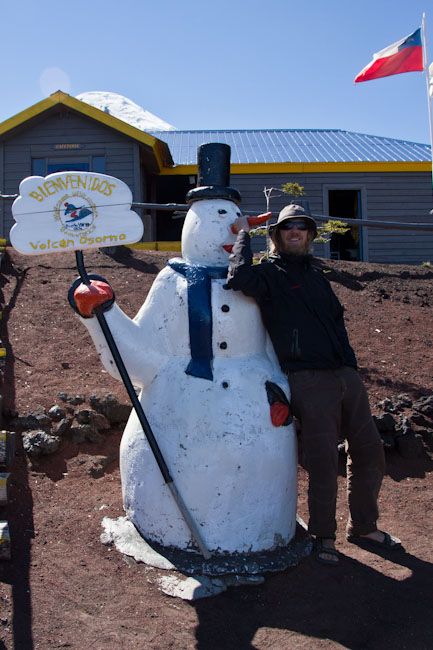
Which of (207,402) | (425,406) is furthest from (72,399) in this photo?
(425,406)

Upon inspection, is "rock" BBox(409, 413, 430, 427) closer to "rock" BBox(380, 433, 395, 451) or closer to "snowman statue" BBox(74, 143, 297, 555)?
"rock" BBox(380, 433, 395, 451)

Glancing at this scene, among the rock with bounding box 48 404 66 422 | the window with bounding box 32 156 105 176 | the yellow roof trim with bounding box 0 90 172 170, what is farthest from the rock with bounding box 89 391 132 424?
the window with bounding box 32 156 105 176

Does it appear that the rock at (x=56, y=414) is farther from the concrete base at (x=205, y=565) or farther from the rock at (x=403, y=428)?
the rock at (x=403, y=428)

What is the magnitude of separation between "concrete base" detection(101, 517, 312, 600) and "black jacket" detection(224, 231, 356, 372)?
956 mm

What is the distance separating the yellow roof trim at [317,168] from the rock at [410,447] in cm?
788

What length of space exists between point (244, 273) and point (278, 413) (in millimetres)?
723

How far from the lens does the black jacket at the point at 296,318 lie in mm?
2945

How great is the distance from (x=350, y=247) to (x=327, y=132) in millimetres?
3133

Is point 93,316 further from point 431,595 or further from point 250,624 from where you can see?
point 431,595

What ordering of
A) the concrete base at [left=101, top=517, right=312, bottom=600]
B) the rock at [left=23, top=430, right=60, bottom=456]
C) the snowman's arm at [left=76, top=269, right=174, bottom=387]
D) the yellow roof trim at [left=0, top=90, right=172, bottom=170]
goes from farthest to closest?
the yellow roof trim at [left=0, top=90, right=172, bottom=170] < the rock at [left=23, top=430, right=60, bottom=456] < the snowman's arm at [left=76, top=269, right=174, bottom=387] < the concrete base at [left=101, top=517, right=312, bottom=600]

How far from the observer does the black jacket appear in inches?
116

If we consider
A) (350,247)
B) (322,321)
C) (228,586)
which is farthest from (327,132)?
(228,586)

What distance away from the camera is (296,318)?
9.73 ft

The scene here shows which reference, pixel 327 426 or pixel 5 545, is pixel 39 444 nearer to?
pixel 5 545
